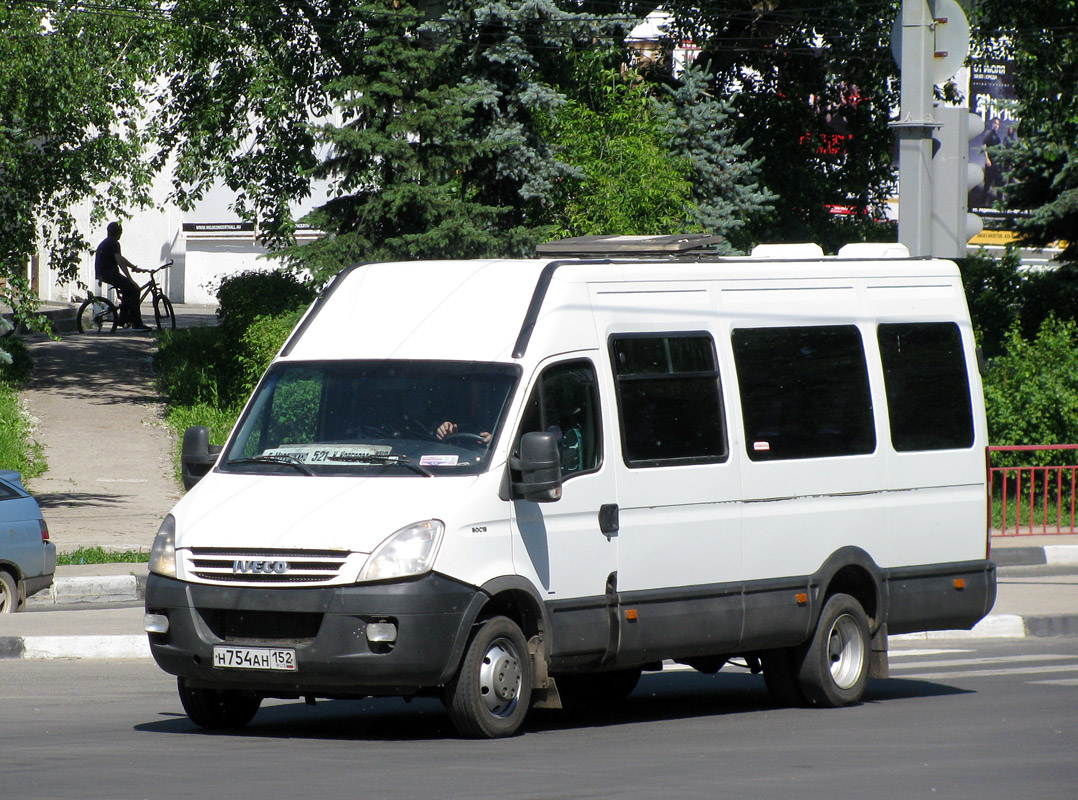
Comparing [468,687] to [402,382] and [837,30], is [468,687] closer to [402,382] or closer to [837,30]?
[402,382]

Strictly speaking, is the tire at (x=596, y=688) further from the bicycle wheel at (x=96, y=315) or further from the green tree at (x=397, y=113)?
the bicycle wheel at (x=96, y=315)

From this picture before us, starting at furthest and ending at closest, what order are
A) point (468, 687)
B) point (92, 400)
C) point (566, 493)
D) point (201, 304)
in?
point (201, 304) → point (92, 400) → point (566, 493) → point (468, 687)

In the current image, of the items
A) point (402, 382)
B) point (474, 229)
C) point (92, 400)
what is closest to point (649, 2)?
point (474, 229)

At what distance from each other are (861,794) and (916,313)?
4509 mm

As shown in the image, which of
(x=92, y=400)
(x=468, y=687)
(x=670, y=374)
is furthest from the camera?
(x=92, y=400)

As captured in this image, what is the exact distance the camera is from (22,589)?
1447cm

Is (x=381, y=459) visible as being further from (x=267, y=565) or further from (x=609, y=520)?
(x=609, y=520)

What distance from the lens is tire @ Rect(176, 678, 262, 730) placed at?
870cm

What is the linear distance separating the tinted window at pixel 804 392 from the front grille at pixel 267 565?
2746mm

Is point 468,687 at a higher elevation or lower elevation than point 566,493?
lower

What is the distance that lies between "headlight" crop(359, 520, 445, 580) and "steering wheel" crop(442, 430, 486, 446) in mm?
620

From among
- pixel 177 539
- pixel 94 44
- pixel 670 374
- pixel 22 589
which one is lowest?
pixel 22 589

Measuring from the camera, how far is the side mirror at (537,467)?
816 centimetres

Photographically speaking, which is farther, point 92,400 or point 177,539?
point 92,400
